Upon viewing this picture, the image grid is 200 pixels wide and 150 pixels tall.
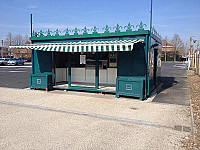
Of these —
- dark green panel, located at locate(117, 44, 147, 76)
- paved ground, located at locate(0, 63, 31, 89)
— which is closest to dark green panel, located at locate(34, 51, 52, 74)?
paved ground, located at locate(0, 63, 31, 89)

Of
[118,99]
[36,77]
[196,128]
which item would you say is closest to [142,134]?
[196,128]

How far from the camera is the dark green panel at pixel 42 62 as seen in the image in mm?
10547

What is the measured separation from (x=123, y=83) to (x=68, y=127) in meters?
3.91

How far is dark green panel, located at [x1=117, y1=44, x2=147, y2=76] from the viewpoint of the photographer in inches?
328

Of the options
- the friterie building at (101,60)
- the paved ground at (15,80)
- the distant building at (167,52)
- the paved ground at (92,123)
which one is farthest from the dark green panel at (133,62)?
the distant building at (167,52)

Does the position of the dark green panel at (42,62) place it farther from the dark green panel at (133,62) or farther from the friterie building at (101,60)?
the dark green panel at (133,62)

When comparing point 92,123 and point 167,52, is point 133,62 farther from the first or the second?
point 167,52

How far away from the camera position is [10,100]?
798 centimetres

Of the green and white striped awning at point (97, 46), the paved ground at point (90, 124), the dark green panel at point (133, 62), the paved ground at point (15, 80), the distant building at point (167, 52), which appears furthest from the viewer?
the distant building at point (167, 52)

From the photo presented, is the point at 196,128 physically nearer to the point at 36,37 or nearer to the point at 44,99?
the point at 44,99

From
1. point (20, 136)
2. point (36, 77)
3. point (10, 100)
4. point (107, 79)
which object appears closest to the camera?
point (20, 136)

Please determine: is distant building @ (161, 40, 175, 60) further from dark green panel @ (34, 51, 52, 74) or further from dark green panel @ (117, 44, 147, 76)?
dark green panel @ (117, 44, 147, 76)

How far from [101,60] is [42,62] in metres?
3.40

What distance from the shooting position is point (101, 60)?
10820 millimetres
